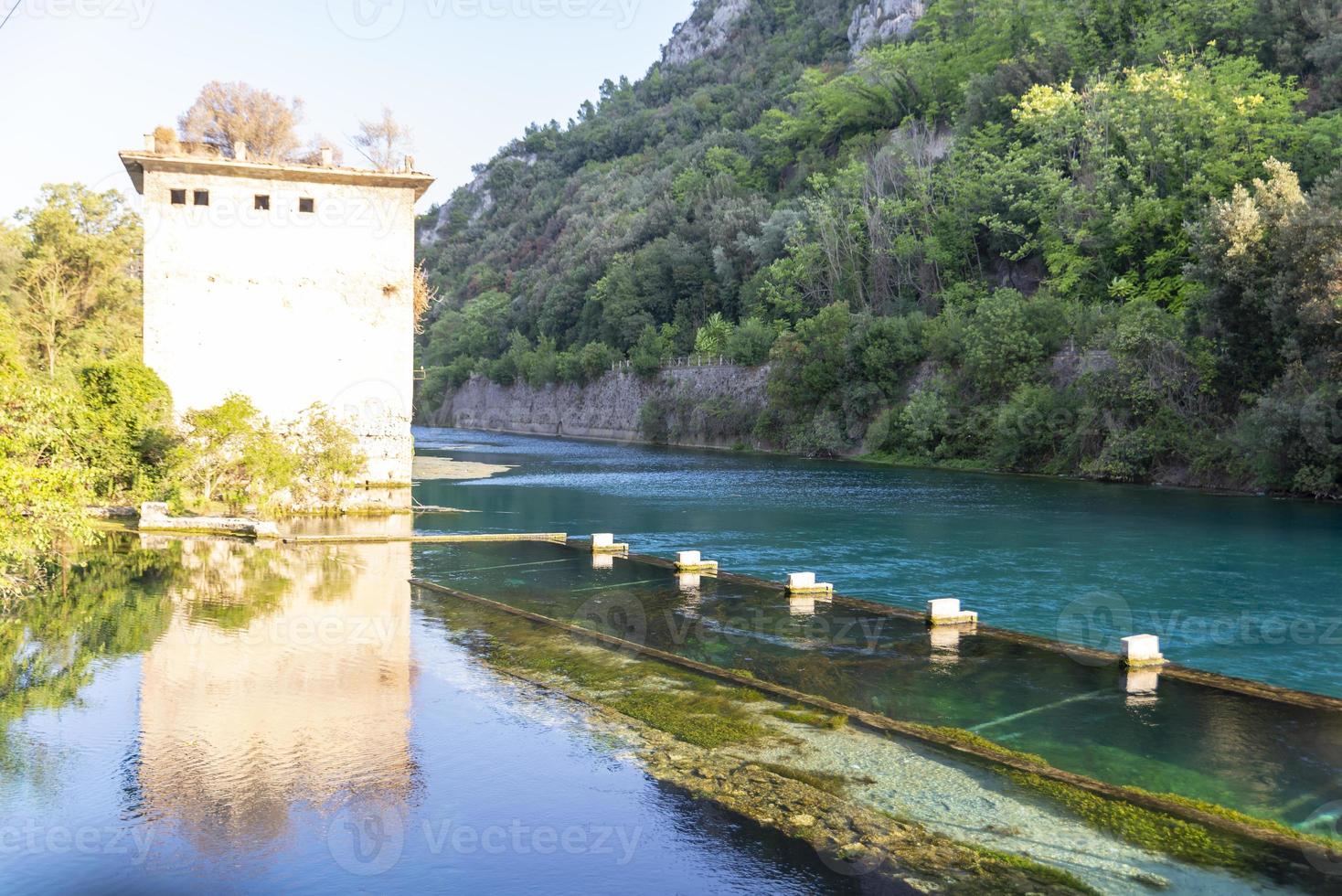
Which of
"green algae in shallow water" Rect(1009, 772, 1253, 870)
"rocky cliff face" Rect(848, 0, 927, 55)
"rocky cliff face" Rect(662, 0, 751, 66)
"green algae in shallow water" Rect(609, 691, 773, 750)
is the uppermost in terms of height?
"rocky cliff face" Rect(662, 0, 751, 66)

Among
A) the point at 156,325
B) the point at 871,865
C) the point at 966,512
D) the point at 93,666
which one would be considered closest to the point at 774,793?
the point at 871,865

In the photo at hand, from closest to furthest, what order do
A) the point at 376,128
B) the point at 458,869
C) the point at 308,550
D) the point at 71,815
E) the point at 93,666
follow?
1. the point at 458,869
2. the point at 71,815
3. the point at 93,666
4. the point at 308,550
5. the point at 376,128

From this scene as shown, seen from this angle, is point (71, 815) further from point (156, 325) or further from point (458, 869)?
point (156, 325)

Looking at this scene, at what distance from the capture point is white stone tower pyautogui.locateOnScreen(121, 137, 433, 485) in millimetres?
22734

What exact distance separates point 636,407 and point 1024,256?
27679 mm

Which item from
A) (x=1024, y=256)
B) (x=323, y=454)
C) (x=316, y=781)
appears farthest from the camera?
(x=1024, y=256)

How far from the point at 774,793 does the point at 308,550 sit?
42.7 ft

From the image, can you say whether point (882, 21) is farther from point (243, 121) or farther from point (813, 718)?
point (813, 718)

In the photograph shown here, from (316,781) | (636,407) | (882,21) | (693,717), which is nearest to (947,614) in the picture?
(693,717)

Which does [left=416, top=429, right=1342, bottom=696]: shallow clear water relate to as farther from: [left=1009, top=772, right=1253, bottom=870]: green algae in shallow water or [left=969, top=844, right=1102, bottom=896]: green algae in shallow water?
[left=969, top=844, right=1102, bottom=896]: green algae in shallow water

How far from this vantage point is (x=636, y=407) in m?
72.0

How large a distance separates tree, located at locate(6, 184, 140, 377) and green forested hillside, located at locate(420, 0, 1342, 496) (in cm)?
3123

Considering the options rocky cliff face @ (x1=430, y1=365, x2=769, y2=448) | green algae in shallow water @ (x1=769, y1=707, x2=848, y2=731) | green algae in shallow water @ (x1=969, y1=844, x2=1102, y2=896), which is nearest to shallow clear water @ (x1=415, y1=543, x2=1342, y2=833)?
green algae in shallow water @ (x1=769, y1=707, x2=848, y2=731)

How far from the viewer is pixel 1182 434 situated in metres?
36.2
